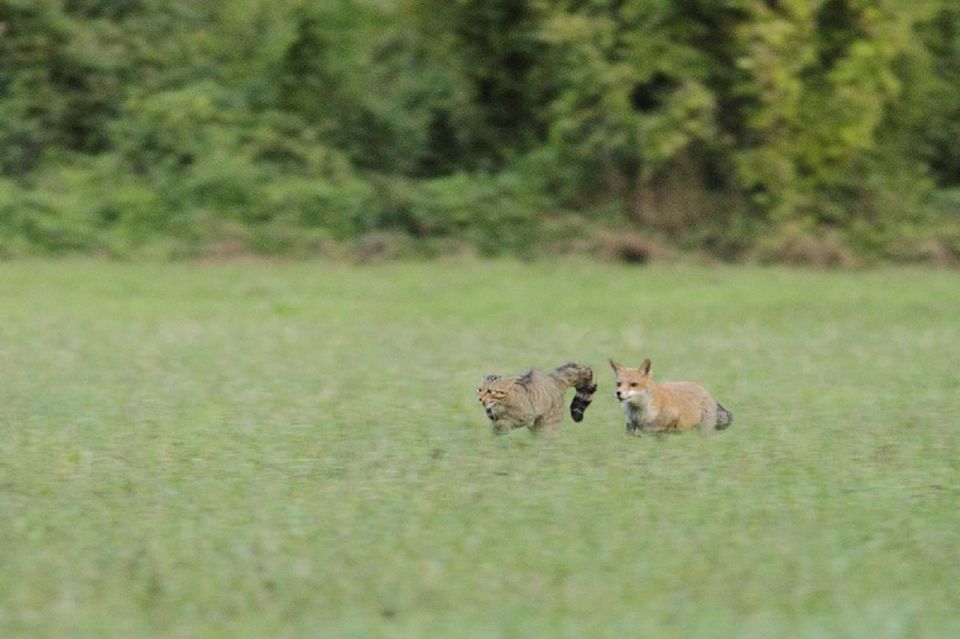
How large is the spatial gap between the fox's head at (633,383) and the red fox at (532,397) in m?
0.47

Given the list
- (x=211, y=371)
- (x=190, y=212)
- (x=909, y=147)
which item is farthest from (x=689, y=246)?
(x=211, y=371)

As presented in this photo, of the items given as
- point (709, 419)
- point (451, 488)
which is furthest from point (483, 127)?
point (451, 488)

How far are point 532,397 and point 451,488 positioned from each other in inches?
44.8

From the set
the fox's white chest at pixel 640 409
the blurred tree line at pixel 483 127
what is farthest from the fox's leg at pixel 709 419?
the blurred tree line at pixel 483 127

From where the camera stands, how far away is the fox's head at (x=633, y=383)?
9445 mm

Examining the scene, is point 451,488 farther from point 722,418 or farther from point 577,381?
point 722,418

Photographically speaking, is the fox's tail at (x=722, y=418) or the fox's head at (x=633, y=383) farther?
the fox's tail at (x=722, y=418)

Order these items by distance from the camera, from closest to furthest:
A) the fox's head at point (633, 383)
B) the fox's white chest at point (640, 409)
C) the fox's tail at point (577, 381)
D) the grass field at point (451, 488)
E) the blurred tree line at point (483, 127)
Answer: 1. the grass field at point (451, 488)
2. the fox's head at point (633, 383)
3. the fox's white chest at point (640, 409)
4. the fox's tail at point (577, 381)
5. the blurred tree line at point (483, 127)

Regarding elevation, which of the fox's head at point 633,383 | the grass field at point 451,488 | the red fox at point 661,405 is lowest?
the grass field at point 451,488

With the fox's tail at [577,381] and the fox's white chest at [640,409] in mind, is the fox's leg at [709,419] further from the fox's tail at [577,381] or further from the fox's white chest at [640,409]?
the fox's tail at [577,381]

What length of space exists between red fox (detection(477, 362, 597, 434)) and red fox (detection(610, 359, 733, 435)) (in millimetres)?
290

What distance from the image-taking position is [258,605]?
661 centimetres

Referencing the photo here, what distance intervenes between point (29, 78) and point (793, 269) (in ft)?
39.0

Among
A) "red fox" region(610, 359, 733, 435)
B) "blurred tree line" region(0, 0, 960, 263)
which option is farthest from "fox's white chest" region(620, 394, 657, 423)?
"blurred tree line" region(0, 0, 960, 263)
